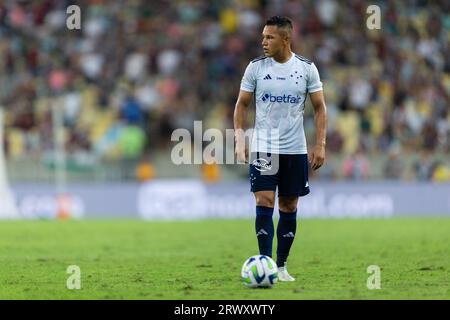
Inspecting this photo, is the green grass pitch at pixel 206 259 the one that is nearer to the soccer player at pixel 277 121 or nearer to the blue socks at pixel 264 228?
the blue socks at pixel 264 228

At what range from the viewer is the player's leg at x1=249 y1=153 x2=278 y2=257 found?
10883mm

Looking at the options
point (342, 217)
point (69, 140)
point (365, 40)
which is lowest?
point (342, 217)

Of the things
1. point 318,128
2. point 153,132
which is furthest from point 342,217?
point 318,128

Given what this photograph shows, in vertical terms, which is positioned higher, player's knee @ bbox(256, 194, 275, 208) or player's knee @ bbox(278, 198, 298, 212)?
player's knee @ bbox(256, 194, 275, 208)

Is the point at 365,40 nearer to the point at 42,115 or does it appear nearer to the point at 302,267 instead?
the point at 42,115

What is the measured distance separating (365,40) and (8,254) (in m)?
15.4

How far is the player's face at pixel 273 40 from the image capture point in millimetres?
10805

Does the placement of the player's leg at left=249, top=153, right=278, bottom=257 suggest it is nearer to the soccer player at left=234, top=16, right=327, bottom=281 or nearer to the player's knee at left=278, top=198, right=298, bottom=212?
the soccer player at left=234, top=16, right=327, bottom=281

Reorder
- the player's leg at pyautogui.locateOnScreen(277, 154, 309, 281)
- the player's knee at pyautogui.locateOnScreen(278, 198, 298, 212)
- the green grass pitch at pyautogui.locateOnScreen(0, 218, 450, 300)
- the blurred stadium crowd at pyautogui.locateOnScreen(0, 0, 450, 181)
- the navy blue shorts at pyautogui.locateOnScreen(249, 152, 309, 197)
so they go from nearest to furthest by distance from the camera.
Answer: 1. the green grass pitch at pyautogui.locateOnScreen(0, 218, 450, 300)
2. the navy blue shorts at pyautogui.locateOnScreen(249, 152, 309, 197)
3. the player's leg at pyautogui.locateOnScreen(277, 154, 309, 281)
4. the player's knee at pyautogui.locateOnScreen(278, 198, 298, 212)
5. the blurred stadium crowd at pyautogui.locateOnScreen(0, 0, 450, 181)

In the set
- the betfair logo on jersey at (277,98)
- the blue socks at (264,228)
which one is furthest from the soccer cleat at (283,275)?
the betfair logo on jersey at (277,98)

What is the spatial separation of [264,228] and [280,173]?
2.01 ft

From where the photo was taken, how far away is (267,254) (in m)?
10.9

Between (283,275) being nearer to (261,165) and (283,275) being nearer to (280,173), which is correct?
(280,173)

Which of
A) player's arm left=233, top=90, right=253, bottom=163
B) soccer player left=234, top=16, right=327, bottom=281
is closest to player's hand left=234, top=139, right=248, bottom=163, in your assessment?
player's arm left=233, top=90, right=253, bottom=163
